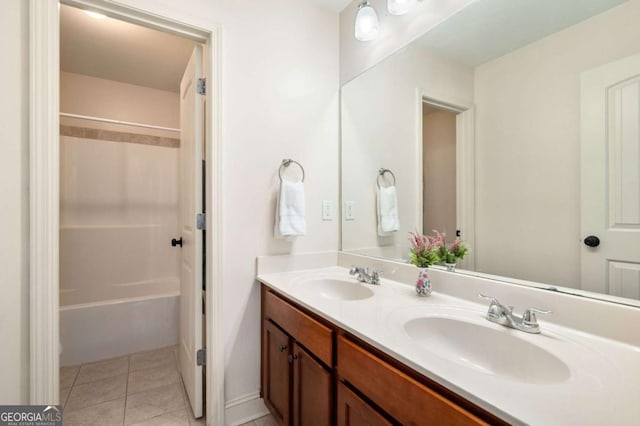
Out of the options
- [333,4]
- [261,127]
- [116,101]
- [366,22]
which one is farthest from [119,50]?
[366,22]

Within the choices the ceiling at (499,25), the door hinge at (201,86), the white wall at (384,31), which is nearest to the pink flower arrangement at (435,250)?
the ceiling at (499,25)

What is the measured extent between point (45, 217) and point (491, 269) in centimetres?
180

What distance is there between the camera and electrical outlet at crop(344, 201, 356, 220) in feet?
5.99

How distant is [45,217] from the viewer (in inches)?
45.5

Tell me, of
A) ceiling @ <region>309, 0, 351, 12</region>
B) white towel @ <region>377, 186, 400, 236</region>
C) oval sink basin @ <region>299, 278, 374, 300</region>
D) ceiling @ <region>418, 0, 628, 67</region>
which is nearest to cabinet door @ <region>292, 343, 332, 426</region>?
oval sink basin @ <region>299, 278, 374, 300</region>

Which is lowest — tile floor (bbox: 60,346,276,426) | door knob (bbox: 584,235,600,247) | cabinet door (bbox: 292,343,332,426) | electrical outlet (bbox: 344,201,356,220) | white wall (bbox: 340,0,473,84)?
tile floor (bbox: 60,346,276,426)

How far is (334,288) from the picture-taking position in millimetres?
1538

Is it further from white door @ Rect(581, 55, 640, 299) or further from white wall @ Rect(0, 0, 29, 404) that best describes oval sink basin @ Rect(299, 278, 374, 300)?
white wall @ Rect(0, 0, 29, 404)

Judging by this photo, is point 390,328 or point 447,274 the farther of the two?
point 447,274

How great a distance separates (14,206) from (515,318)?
1.85 meters

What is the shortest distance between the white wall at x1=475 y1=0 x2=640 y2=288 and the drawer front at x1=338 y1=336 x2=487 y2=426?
2.12 feet

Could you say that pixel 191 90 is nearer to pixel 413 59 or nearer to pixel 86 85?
pixel 413 59

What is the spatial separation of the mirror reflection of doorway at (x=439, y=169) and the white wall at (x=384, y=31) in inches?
14.4

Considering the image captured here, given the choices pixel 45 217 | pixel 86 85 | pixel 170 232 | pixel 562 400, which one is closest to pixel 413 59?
pixel 562 400
